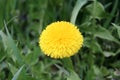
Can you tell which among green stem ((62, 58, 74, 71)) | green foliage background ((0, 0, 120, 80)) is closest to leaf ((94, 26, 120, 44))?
green foliage background ((0, 0, 120, 80))

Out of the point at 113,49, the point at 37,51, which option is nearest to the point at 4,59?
the point at 37,51

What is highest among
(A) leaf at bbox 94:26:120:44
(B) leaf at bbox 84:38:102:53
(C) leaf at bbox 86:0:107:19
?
(C) leaf at bbox 86:0:107:19

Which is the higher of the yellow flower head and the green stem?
the yellow flower head

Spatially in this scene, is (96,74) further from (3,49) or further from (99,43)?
(3,49)

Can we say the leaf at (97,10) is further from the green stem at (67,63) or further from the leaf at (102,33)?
the green stem at (67,63)

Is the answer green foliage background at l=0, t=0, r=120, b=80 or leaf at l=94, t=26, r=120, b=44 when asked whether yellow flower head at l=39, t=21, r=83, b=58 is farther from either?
leaf at l=94, t=26, r=120, b=44

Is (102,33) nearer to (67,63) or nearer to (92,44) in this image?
(92,44)

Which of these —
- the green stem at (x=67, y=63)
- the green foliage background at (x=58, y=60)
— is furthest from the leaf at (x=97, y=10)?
the green stem at (x=67, y=63)
